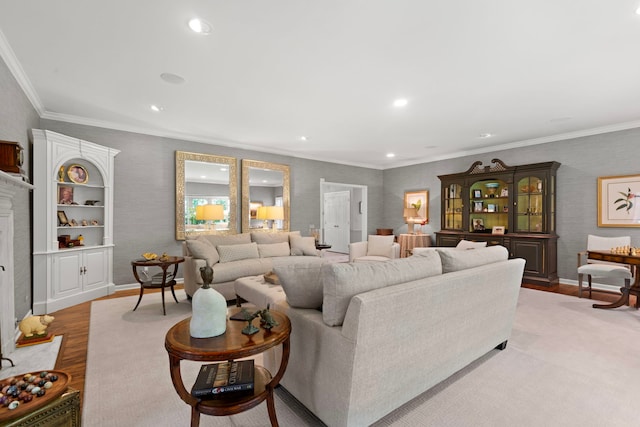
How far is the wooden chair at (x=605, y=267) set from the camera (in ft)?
13.1

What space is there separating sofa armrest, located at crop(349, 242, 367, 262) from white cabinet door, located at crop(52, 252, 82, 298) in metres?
4.18

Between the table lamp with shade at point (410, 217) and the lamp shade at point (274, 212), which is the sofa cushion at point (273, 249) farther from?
the table lamp with shade at point (410, 217)

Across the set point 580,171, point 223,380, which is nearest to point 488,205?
point 580,171

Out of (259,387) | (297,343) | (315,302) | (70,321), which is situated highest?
(315,302)

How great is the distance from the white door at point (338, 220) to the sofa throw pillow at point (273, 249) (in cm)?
435

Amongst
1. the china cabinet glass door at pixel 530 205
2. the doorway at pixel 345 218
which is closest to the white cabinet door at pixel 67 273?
the doorway at pixel 345 218

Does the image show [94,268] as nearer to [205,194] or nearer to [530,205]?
[205,194]

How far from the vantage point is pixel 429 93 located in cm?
347

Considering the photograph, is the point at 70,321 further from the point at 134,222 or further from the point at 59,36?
the point at 59,36

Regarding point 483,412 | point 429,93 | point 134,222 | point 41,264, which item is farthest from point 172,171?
point 483,412

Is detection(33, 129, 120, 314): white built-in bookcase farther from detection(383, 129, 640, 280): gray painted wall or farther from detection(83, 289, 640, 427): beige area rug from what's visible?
detection(383, 129, 640, 280): gray painted wall

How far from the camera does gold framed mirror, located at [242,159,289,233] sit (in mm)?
→ 5930

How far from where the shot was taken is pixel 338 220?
974cm

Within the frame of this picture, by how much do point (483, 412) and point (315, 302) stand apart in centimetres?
120
